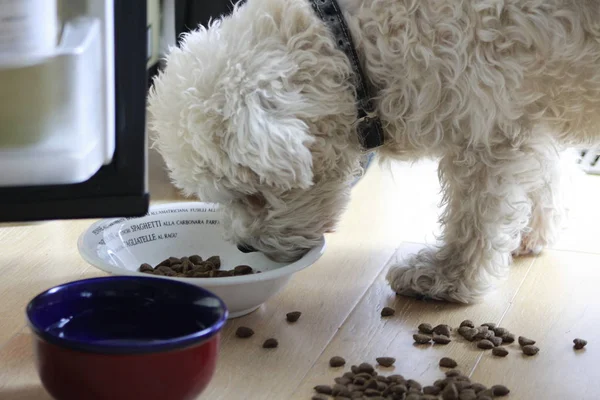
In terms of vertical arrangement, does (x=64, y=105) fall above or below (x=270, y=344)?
above

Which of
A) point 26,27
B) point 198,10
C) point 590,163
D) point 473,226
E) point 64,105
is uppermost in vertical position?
point 26,27

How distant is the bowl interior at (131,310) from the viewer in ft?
4.90

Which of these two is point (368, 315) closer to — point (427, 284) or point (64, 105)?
point (427, 284)

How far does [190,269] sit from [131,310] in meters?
0.40

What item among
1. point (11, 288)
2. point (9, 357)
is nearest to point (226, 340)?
point (9, 357)

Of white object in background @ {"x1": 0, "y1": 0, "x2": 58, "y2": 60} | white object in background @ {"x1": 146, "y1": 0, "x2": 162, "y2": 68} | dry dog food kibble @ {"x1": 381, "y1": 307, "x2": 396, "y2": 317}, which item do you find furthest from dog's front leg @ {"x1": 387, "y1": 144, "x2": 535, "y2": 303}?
white object in background @ {"x1": 146, "y1": 0, "x2": 162, "y2": 68}

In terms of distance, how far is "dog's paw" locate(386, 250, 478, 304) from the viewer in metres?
2.02

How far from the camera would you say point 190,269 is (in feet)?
6.33

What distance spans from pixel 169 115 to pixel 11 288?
1.85 ft

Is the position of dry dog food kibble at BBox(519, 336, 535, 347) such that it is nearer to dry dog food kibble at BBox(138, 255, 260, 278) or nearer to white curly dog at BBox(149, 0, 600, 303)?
white curly dog at BBox(149, 0, 600, 303)

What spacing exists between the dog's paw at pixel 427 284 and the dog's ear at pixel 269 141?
438 millimetres

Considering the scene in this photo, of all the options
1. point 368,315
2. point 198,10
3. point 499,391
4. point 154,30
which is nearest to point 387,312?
point 368,315

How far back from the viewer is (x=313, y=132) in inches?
70.9

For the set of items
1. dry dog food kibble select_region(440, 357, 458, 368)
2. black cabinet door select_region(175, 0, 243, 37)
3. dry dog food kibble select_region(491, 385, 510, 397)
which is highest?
black cabinet door select_region(175, 0, 243, 37)
